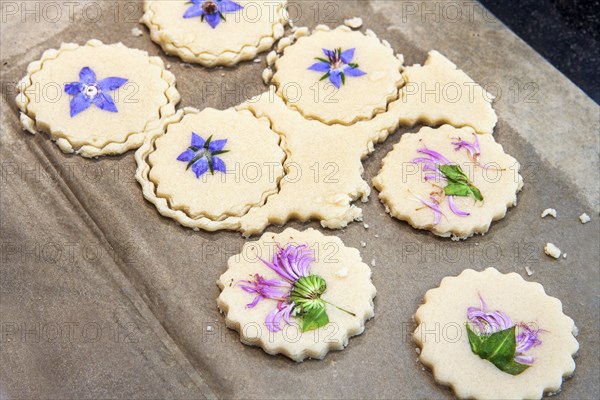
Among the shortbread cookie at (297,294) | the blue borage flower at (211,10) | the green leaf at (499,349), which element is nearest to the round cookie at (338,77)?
the blue borage flower at (211,10)

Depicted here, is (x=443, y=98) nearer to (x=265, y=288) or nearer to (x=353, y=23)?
(x=353, y=23)

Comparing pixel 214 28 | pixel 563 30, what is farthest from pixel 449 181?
pixel 563 30

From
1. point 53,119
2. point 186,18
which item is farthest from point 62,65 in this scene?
point 186,18

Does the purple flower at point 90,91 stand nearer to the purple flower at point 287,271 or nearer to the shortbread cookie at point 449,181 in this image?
the purple flower at point 287,271

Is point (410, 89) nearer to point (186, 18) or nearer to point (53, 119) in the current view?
point (186, 18)

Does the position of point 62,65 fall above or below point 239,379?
above

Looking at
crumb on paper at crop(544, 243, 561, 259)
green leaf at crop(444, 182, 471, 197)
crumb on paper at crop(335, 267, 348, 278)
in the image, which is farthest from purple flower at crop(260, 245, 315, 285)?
crumb on paper at crop(544, 243, 561, 259)

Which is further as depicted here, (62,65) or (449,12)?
(449,12)
